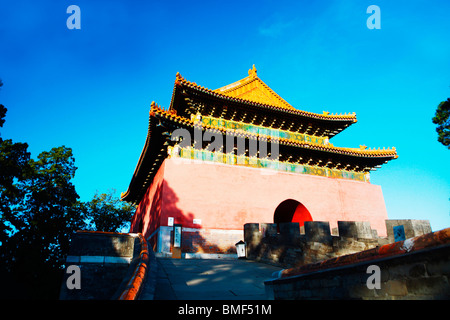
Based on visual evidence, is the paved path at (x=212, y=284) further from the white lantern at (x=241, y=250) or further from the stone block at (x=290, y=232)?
the white lantern at (x=241, y=250)

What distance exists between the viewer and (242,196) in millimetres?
11719

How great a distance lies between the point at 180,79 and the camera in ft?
37.5

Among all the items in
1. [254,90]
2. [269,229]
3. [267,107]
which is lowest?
[269,229]

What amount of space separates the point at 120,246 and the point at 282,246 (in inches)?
177

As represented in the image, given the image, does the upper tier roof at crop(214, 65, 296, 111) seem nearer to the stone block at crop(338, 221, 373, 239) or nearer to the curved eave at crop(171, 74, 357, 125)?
the curved eave at crop(171, 74, 357, 125)

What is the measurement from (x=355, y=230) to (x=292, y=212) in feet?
21.7

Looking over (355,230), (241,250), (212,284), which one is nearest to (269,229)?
(241,250)

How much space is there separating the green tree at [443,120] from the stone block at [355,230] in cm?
829

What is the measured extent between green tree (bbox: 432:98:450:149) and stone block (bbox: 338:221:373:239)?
8.29 m

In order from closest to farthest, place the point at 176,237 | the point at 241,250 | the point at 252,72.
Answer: the point at 241,250 < the point at 176,237 < the point at 252,72

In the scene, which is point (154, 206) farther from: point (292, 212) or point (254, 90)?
point (254, 90)

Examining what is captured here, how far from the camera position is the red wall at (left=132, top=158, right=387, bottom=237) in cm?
1071
